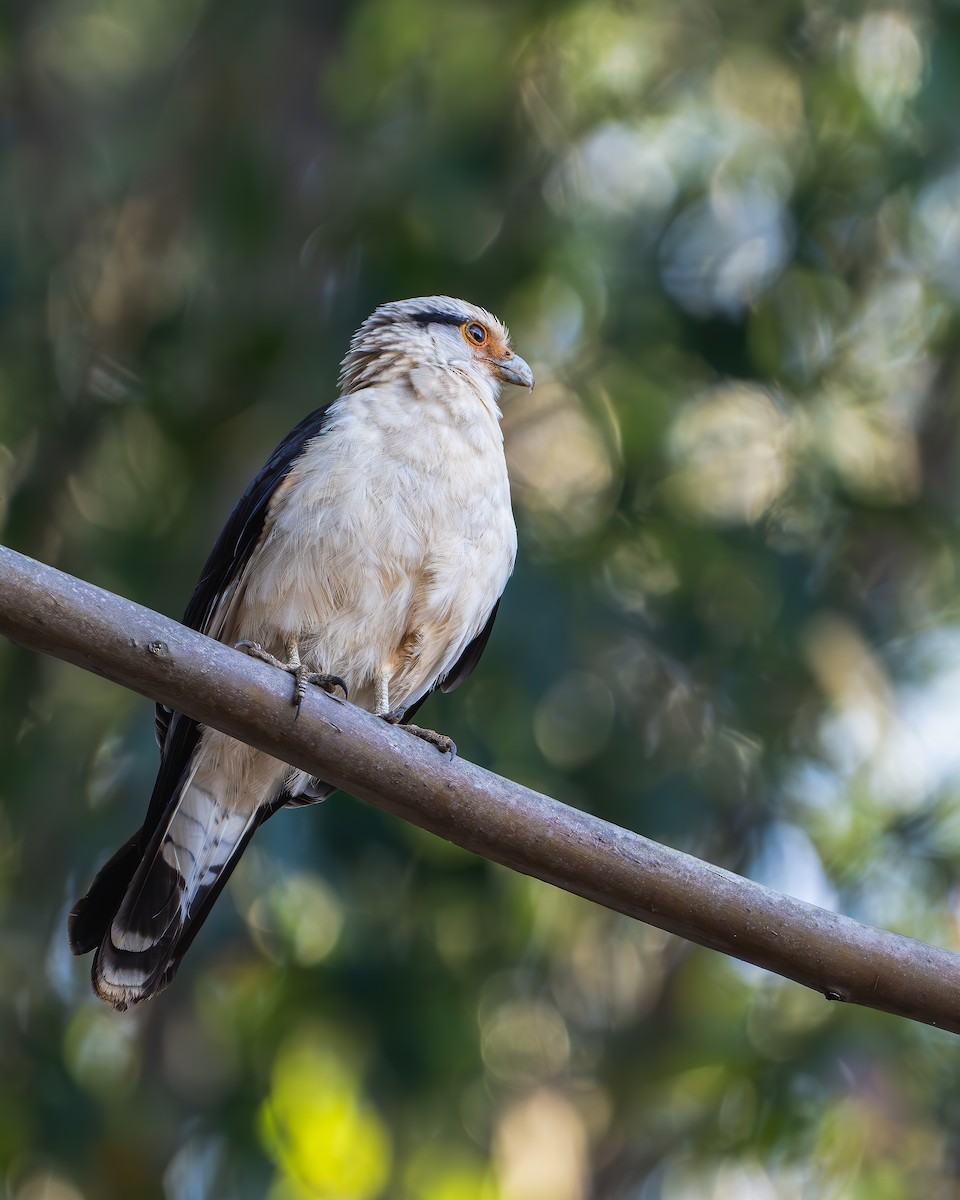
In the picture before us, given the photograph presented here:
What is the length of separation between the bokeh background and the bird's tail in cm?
154

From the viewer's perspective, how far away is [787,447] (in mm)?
7066

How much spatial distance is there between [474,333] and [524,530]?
1.78m

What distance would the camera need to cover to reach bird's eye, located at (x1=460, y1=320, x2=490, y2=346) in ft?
15.5

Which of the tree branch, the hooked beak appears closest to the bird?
the hooked beak

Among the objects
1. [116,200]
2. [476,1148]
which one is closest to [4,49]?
[116,200]

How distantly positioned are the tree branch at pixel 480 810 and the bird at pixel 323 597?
0.72 meters

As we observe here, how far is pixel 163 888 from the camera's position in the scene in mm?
3979

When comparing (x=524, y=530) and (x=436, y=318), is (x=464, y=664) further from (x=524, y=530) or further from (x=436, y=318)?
(x=524, y=530)

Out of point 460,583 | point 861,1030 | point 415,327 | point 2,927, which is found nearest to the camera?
point 460,583

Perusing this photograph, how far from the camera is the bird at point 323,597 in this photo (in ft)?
12.6

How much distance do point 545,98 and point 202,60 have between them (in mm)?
1767

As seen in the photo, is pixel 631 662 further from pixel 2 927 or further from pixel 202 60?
pixel 202 60

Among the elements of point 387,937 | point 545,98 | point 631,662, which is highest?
point 545,98

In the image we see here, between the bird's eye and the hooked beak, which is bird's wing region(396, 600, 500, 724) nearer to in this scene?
the hooked beak
